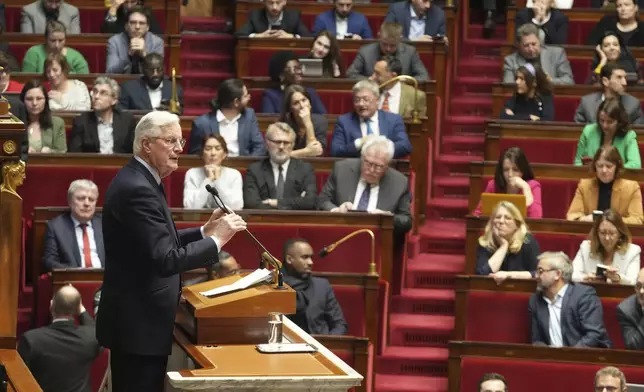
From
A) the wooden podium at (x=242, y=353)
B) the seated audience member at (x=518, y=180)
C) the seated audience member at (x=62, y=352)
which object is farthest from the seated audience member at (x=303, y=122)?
the wooden podium at (x=242, y=353)

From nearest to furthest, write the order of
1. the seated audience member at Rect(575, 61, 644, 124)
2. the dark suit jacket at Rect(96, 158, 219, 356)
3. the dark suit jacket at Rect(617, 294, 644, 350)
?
the dark suit jacket at Rect(96, 158, 219, 356), the dark suit jacket at Rect(617, 294, 644, 350), the seated audience member at Rect(575, 61, 644, 124)

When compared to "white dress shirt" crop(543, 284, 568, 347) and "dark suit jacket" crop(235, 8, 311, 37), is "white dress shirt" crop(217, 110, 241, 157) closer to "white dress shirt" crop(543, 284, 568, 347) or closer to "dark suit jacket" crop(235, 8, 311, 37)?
"dark suit jacket" crop(235, 8, 311, 37)

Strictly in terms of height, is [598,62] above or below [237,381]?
above

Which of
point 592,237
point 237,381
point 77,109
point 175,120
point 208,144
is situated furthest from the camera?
point 77,109

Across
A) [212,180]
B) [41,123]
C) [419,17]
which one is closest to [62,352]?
[212,180]

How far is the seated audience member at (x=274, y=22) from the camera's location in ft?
20.7

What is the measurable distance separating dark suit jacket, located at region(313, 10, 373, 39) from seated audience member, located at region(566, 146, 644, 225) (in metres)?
1.75

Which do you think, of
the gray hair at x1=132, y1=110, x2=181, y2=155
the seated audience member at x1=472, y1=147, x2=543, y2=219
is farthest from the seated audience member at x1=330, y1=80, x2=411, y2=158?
the gray hair at x1=132, y1=110, x2=181, y2=155

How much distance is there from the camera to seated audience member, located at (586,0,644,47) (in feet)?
20.4

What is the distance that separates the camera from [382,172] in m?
4.88

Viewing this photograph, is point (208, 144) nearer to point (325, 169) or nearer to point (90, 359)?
point (325, 169)

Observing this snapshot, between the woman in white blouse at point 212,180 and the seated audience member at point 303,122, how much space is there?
1.33 ft

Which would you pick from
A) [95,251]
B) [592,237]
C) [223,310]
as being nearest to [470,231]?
[592,237]

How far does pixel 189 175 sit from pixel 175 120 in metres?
2.40
